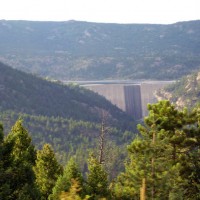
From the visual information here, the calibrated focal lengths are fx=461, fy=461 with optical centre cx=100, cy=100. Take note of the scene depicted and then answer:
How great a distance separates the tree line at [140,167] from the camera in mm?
23312

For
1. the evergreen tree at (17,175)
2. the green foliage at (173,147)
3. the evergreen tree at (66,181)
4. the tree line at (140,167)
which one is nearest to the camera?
the tree line at (140,167)

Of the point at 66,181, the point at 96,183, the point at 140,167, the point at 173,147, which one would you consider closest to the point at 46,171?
the point at 96,183

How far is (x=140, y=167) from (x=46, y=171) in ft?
32.2

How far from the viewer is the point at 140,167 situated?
2355 cm

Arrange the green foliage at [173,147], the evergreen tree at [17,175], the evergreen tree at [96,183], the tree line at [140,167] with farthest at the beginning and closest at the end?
the evergreen tree at [96,183] → the green foliage at [173,147] → the evergreen tree at [17,175] → the tree line at [140,167]

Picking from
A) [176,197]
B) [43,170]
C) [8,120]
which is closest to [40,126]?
[8,120]

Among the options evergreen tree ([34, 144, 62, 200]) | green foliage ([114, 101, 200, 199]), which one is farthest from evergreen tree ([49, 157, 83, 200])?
evergreen tree ([34, 144, 62, 200])

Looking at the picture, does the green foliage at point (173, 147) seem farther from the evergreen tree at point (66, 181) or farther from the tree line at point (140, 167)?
the evergreen tree at point (66, 181)

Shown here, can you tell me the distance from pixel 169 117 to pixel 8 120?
14130 centimetres

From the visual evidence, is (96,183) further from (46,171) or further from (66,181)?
(46,171)

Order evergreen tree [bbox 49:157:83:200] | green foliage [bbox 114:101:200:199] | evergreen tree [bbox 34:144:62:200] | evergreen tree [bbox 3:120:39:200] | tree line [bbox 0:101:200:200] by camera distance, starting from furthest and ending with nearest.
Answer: evergreen tree [bbox 34:144:62:200], green foliage [bbox 114:101:200:199], evergreen tree [bbox 49:157:83:200], evergreen tree [bbox 3:120:39:200], tree line [bbox 0:101:200:200]

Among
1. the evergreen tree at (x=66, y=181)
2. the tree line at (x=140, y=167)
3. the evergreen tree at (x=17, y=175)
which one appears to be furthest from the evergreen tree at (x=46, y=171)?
the evergreen tree at (x=17, y=175)

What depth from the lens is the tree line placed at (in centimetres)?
2331

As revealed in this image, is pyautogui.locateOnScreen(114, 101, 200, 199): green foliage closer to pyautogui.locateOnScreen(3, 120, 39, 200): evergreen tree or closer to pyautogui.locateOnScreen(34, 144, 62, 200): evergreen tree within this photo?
pyautogui.locateOnScreen(34, 144, 62, 200): evergreen tree
